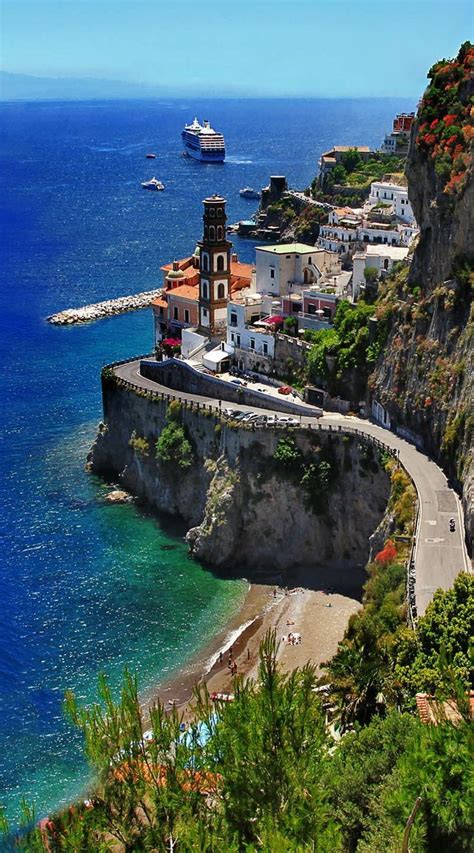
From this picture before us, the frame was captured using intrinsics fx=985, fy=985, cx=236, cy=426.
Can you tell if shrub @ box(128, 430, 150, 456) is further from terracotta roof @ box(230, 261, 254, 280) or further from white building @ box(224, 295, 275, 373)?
terracotta roof @ box(230, 261, 254, 280)

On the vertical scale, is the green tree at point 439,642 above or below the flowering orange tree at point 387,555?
above

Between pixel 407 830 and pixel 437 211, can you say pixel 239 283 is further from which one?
pixel 407 830

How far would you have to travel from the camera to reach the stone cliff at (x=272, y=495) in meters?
56.8

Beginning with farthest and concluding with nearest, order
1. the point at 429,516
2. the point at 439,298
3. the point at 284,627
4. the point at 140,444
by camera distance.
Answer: the point at 140,444 < the point at 439,298 < the point at 284,627 < the point at 429,516

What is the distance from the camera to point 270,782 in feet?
89.2

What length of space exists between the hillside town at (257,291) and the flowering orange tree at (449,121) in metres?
10.3

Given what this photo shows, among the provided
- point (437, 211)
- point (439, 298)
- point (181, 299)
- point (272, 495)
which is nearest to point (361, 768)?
point (272, 495)

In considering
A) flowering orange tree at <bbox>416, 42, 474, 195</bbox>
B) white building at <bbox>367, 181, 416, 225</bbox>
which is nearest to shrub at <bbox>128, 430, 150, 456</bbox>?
flowering orange tree at <bbox>416, 42, 474, 195</bbox>

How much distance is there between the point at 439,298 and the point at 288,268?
19.9 meters

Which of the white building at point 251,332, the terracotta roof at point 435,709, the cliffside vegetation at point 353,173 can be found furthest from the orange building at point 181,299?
the cliffside vegetation at point 353,173

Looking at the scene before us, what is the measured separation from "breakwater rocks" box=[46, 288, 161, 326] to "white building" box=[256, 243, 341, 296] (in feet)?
141

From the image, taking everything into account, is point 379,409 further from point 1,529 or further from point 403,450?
point 1,529

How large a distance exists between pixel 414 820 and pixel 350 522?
32.4 m

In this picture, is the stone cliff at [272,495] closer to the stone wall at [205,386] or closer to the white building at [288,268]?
the stone wall at [205,386]
